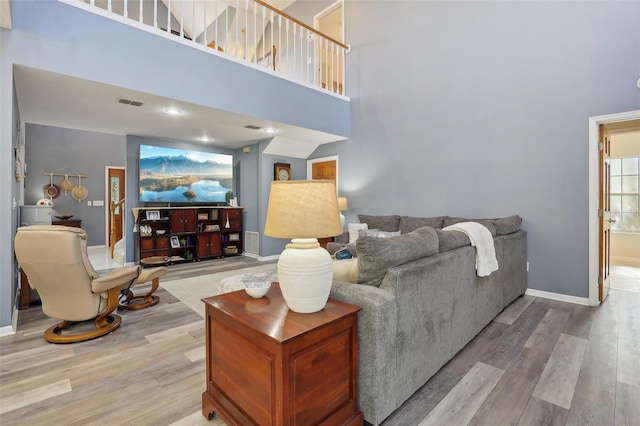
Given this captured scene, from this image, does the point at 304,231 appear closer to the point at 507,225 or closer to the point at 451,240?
the point at 451,240

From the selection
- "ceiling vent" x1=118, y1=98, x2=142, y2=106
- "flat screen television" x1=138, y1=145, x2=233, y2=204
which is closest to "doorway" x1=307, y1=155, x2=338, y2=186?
"flat screen television" x1=138, y1=145, x2=233, y2=204

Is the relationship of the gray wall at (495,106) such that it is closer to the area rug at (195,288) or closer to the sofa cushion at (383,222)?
the sofa cushion at (383,222)

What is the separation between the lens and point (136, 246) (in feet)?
17.6

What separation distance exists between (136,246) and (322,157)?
12.5ft

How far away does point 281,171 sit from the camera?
6.18 meters

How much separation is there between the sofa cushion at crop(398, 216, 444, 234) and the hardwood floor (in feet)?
5.04

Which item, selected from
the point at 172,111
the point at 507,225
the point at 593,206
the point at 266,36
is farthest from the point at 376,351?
the point at 266,36

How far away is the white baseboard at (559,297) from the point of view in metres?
3.33

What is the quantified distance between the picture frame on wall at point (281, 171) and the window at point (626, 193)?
19.8ft

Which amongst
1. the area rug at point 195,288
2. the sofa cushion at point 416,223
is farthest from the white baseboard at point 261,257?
the sofa cushion at point 416,223

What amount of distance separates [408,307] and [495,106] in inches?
135

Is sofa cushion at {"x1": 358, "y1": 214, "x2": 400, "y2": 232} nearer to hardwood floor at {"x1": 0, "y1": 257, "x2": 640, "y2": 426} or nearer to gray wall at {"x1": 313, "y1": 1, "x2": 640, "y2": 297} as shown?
gray wall at {"x1": 313, "y1": 1, "x2": 640, "y2": 297}

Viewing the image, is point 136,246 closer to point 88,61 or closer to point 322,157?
point 88,61

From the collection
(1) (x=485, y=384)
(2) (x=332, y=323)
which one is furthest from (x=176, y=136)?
(1) (x=485, y=384)
